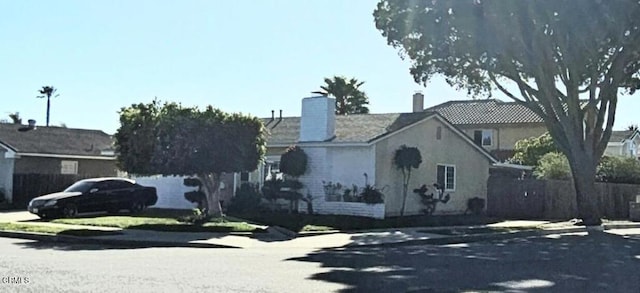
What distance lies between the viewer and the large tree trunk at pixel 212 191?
24.8 meters

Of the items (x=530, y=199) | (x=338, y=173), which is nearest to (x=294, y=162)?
(x=338, y=173)

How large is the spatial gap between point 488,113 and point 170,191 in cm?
2973

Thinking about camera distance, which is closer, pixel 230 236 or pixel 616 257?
pixel 616 257

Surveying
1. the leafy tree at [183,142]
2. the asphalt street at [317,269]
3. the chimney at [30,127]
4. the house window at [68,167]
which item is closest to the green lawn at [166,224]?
the leafy tree at [183,142]

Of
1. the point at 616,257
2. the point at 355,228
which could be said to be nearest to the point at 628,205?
the point at 355,228

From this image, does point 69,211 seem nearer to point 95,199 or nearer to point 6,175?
point 95,199

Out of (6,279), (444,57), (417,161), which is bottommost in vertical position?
(6,279)

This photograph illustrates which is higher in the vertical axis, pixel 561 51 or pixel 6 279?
pixel 561 51

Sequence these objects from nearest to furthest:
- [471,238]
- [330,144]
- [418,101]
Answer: [471,238] < [330,144] < [418,101]

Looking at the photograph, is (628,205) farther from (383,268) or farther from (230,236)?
(383,268)

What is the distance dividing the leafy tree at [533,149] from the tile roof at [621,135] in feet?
43.2

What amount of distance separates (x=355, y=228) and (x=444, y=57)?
9141 mm

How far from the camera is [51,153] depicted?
128 feet

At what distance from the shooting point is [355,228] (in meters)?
23.8
